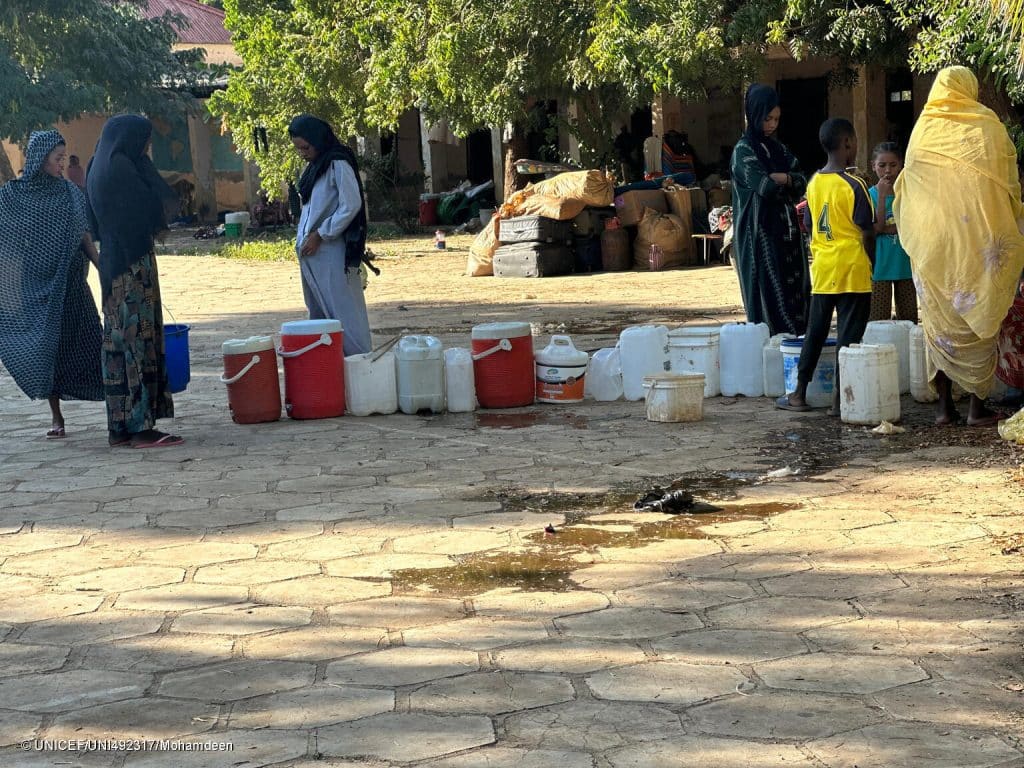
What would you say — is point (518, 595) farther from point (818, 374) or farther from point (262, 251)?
point (262, 251)

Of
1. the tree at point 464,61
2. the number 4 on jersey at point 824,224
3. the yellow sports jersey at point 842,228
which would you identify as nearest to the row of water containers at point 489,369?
the yellow sports jersey at point 842,228

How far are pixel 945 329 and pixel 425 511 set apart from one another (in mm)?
2673

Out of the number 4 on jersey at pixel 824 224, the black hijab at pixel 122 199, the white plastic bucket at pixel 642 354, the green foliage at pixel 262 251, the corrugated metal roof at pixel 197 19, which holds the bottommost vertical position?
the white plastic bucket at pixel 642 354

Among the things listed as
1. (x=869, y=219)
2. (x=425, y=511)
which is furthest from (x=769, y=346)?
(x=425, y=511)

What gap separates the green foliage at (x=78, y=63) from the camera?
1005 inches

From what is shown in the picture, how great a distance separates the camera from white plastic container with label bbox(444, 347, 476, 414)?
758 centimetres

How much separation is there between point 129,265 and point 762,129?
369 centimetres

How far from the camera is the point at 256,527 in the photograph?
540 centimetres

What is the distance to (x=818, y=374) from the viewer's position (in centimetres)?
720

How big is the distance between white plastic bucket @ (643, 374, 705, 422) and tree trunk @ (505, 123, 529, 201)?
11.8 metres

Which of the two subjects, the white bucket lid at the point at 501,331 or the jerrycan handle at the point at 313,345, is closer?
the jerrycan handle at the point at 313,345

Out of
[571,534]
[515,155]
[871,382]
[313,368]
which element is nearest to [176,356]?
[313,368]

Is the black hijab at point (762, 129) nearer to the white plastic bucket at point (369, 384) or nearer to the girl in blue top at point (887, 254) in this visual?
the girl in blue top at point (887, 254)

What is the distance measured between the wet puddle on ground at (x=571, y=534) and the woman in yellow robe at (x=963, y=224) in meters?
1.37
